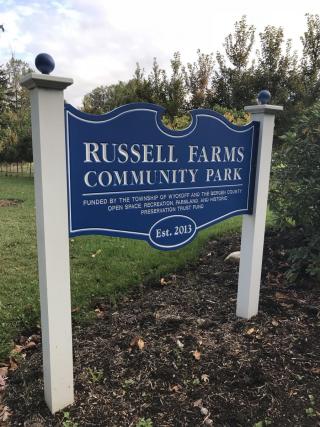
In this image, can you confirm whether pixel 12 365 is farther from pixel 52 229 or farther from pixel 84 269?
pixel 84 269

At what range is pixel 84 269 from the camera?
14.1 ft

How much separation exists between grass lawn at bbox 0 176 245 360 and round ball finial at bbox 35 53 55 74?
2004mm

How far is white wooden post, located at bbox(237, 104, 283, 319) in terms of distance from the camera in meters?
2.94

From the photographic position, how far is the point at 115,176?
2188 mm

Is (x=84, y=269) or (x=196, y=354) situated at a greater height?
(x=196, y=354)

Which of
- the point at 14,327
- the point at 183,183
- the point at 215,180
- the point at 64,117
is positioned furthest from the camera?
→ the point at 14,327

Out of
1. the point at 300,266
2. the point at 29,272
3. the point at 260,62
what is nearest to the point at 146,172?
the point at 300,266

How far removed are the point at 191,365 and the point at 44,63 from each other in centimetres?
205

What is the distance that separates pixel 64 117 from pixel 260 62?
14374mm

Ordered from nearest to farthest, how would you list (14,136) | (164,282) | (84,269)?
(164,282)
(84,269)
(14,136)

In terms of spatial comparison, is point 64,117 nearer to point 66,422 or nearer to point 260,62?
point 66,422

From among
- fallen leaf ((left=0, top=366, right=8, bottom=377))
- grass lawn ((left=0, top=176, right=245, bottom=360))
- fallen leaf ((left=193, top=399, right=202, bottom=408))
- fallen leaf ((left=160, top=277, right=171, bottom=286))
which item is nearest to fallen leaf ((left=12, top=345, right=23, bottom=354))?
grass lawn ((left=0, top=176, right=245, bottom=360))

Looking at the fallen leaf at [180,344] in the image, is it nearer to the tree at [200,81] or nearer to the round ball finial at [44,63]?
the round ball finial at [44,63]

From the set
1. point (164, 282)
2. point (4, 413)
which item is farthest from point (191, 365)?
point (164, 282)
